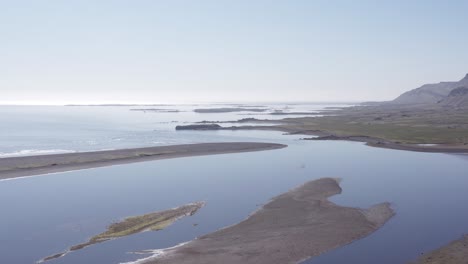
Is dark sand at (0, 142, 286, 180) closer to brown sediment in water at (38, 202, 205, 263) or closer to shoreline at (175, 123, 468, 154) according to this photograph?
shoreline at (175, 123, 468, 154)

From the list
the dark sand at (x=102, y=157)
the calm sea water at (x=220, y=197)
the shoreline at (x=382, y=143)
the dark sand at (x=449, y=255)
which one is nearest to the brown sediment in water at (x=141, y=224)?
the calm sea water at (x=220, y=197)

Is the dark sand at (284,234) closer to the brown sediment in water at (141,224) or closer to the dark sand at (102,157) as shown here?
the brown sediment in water at (141,224)

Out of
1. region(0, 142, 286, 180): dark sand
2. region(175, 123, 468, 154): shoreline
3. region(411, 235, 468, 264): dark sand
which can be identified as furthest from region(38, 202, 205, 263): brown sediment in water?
region(175, 123, 468, 154): shoreline

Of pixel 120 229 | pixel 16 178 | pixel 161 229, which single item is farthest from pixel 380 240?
pixel 16 178

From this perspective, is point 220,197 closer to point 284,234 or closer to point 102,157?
point 284,234

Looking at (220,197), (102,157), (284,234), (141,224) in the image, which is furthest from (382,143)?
(141,224)
